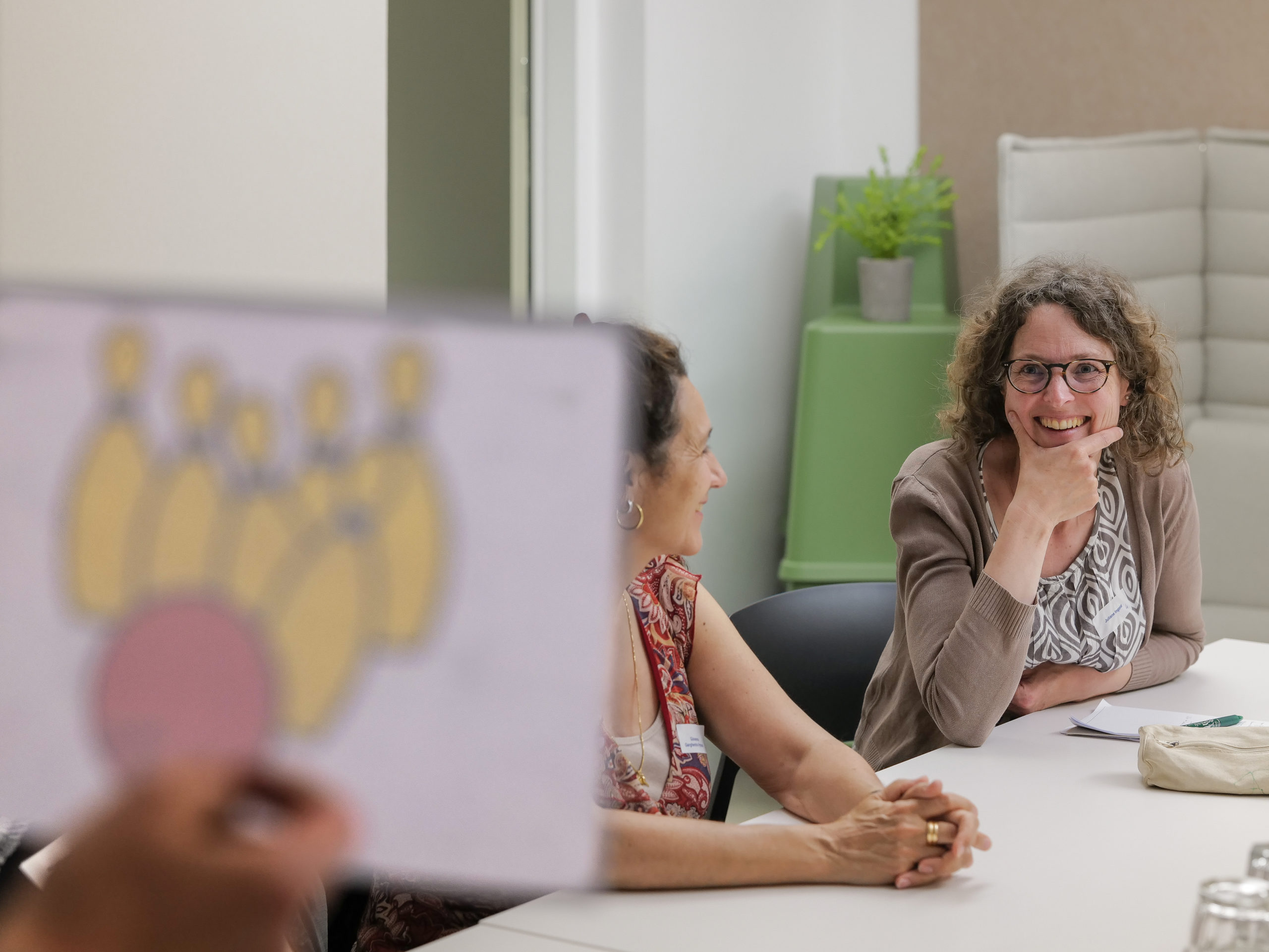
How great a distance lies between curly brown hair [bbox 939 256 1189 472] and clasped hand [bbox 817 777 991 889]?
855 millimetres

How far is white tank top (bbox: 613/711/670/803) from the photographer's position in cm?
143

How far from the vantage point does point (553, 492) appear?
0.92 ft

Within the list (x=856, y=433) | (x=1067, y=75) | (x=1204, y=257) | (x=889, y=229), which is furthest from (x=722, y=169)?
(x=1204, y=257)

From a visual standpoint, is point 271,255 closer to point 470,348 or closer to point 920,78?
point 470,348

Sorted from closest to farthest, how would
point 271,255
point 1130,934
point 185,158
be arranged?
point 1130,934, point 185,158, point 271,255

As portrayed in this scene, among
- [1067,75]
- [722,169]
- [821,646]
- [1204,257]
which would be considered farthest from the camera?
[1067,75]

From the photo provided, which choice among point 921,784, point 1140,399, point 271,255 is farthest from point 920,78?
point 921,784

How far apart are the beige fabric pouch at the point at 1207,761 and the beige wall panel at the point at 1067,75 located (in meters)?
2.51

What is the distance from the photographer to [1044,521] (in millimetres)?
1700

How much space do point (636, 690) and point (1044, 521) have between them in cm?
62

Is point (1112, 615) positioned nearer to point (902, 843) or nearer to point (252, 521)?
point (902, 843)

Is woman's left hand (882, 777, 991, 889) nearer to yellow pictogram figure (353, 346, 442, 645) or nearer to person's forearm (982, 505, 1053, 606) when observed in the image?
person's forearm (982, 505, 1053, 606)

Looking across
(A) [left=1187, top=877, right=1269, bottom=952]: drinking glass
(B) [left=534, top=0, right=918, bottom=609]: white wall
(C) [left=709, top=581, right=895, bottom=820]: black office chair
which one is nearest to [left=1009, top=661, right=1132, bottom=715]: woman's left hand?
(C) [left=709, top=581, right=895, bottom=820]: black office chair

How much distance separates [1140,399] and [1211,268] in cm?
180
